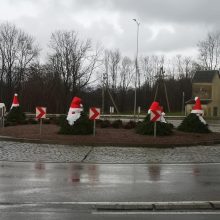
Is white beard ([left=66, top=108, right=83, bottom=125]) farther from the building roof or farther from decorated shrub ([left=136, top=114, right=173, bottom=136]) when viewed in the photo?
the building roof

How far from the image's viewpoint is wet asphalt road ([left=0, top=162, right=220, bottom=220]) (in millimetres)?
6730

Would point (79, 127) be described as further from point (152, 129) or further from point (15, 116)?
point (15, 116)

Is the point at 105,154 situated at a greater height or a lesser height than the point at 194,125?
lesser

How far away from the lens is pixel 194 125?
77.0 ft

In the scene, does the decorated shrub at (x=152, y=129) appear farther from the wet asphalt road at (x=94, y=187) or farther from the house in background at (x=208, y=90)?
the house in background at (x=208, y=90)

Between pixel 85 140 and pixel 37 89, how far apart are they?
202 ft

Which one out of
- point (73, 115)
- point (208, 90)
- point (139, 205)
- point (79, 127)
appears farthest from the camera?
point (208, 90)

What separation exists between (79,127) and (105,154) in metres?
5.47

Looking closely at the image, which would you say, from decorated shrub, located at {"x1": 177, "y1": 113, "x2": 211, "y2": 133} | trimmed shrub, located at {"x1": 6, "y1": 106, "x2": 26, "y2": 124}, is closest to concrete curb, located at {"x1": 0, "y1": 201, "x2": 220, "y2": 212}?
decorated shrub, located at {"x1": 177, "y1": 113, "x2": 211, "y2": 133}

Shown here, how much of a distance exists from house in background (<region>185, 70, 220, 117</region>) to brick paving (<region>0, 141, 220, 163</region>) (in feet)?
214

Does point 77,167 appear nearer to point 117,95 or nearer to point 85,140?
point 85,140

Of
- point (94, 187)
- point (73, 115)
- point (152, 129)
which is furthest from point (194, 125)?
point (94, 187)

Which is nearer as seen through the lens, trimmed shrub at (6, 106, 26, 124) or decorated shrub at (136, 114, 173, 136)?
decorated shrub at (136, 114, 173, 136)

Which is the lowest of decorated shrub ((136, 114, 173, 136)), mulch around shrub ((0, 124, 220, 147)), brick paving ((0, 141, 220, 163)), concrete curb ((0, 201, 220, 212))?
concrete curb ((0, 201, 220, 212))
